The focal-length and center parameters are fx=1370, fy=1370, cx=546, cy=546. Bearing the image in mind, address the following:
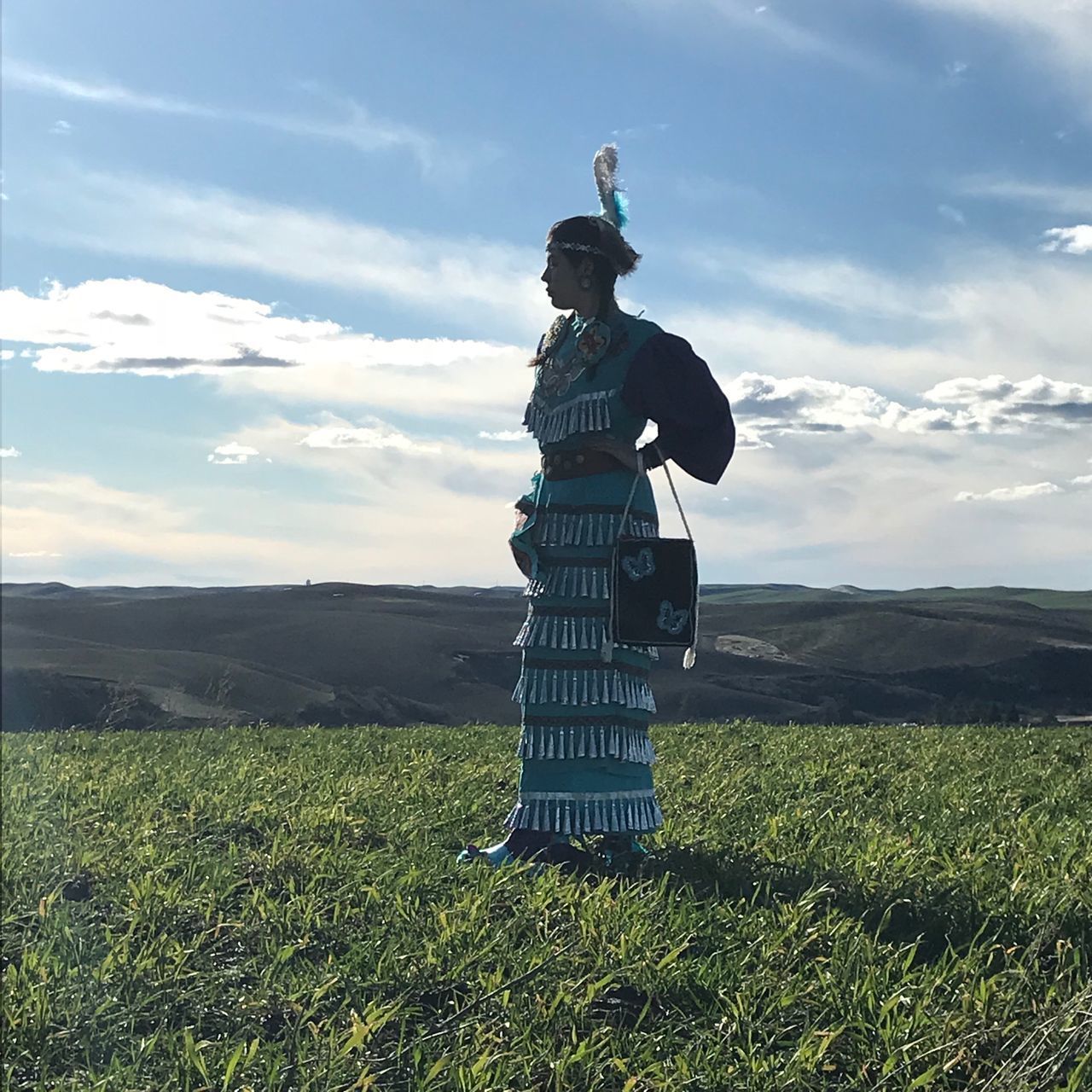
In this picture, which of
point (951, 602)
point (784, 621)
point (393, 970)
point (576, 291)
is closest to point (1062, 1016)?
point (393, 970)

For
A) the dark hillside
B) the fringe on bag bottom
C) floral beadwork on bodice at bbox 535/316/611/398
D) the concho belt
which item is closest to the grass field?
the fringe on bag bottom

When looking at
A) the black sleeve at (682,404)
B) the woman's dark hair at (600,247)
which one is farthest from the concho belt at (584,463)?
the woman's dark hair at (600,247)

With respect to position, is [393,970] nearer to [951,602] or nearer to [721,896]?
[721,896]

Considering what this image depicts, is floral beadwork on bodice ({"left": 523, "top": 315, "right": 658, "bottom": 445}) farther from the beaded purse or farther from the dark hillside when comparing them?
the dark hillside

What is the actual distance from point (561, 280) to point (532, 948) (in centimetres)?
239

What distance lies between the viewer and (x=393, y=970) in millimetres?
3512

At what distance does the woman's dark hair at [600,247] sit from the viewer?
489cm

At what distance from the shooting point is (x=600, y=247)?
490 centimetres

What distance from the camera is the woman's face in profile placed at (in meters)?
4.91

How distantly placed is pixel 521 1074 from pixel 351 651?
69.7 ft

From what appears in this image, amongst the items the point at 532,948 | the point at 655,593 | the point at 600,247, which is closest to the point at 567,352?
the point at 600,247

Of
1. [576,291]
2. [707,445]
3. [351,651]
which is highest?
[576,291]

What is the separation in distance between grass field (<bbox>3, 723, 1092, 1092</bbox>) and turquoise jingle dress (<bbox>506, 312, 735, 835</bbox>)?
308 mm

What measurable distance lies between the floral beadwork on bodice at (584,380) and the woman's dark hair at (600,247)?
5.1 inches
